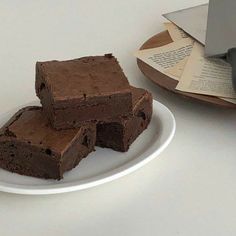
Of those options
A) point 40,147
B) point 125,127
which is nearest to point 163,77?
point 125,127

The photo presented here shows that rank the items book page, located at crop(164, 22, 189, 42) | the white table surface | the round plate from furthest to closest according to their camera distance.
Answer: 1. book page, located at crop(164, 22, 189, 42)
2. the round plate
3. the white table surface

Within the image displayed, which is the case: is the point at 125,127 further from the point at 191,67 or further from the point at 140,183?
the point at 191,67

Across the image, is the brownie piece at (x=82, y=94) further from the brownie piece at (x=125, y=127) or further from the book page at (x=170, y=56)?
the book page at (x=170, y=56)

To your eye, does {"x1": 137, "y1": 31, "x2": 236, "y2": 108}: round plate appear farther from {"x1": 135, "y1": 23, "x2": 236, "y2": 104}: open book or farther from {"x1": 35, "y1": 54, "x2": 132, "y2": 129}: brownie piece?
{"x1": 35, "y1": 54, "x2": 132, "y2": 129}: brownie piece

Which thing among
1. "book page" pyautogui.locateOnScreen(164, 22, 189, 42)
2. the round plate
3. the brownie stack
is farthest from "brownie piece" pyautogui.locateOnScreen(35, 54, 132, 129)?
"book page" pyautogui.locateOnScreen(164, 22, 189, 42)

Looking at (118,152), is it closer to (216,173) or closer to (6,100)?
(216,173)

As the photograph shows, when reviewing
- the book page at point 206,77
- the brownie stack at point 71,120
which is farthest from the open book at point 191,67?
the brownie stack at point 71,120
